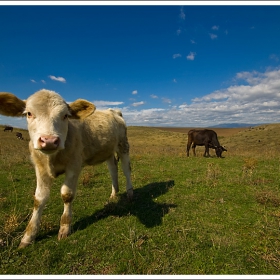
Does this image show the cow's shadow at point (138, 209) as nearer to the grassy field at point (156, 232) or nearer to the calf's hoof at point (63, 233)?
the grassy field at point (156, 232)

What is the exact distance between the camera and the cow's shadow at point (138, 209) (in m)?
5.14

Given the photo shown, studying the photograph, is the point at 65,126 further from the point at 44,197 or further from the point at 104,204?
the point at 104,204

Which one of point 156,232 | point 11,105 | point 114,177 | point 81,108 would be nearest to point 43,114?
point 11,105

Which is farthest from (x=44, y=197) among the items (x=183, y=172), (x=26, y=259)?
(x=183, y=172)

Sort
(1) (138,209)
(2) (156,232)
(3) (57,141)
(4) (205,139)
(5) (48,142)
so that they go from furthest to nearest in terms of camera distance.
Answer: (4) (205,139), (1) (138,209), (2) (156,232), (3) (57,141), (5) (48,142)

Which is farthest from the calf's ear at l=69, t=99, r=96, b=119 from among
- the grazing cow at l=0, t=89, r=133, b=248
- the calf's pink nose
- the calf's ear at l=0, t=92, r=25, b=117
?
the calf's pink nose

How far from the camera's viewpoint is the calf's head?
11.5ft

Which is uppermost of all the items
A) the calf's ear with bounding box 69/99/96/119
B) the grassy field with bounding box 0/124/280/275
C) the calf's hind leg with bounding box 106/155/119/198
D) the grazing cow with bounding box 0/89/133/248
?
the calf's ear with bounding box 69/99/96/119

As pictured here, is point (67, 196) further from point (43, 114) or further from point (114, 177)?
point (114, 177)

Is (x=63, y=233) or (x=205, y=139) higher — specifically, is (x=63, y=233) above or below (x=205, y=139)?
below

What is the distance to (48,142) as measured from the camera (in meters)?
3.46

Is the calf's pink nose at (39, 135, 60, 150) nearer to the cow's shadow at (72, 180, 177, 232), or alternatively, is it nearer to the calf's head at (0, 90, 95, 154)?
the calf's head at (0, 90, 95, 154)

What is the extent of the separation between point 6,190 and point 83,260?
17.0 feet

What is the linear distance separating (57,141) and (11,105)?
164 cm
